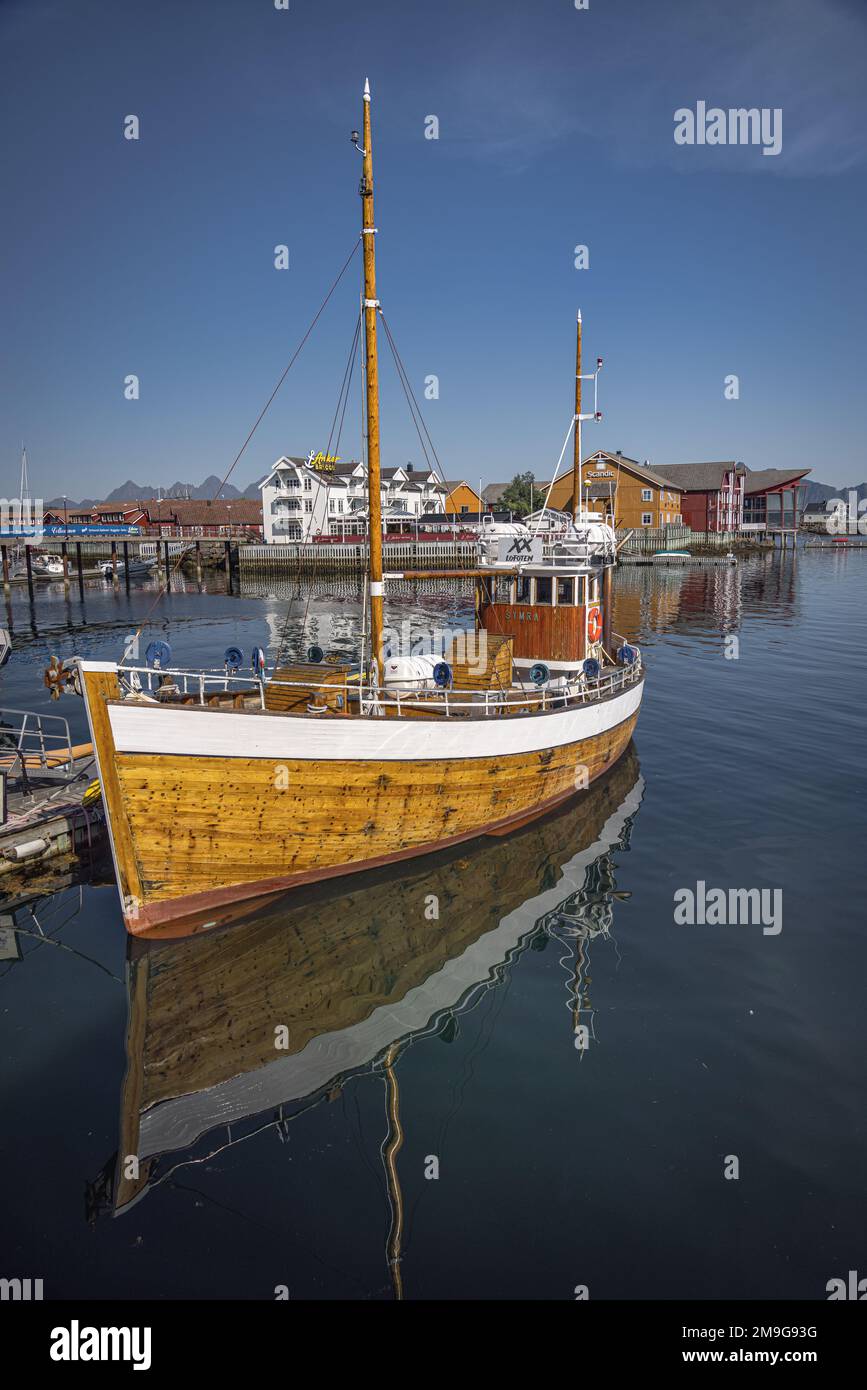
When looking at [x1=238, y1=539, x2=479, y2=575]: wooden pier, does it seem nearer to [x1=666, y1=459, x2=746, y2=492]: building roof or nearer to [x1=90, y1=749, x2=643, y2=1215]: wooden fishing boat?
[x1=666, y1=459, x2=746, y2=492]: building roof

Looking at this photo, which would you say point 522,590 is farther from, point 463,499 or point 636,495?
point 463,499

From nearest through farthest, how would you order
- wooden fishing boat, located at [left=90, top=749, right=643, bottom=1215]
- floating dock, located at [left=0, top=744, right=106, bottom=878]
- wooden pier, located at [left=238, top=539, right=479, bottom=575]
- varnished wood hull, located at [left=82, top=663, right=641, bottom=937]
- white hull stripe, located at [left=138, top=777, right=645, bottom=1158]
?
white hull stripe, located at [left=138, top=777, right=645, bottom=1158] < wooden fishing boat, located at [left=90, top=749, right=643, bottom=1215] < varnished wood hull, located at [left=82, top=663, right=641, bottom=937] < floating dock, located at [left=0, top=744, right=106, bottom=878] < wooden pier, located at [left=238, top=539, right=479, bottom=575]

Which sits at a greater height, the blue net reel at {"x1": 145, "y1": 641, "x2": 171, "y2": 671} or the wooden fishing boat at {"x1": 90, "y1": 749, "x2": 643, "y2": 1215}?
the blue net reel at {"x1": 145, "y1": 641, "x2": 171, "y2": 671}

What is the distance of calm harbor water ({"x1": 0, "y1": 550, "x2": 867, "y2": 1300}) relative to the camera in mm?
6734

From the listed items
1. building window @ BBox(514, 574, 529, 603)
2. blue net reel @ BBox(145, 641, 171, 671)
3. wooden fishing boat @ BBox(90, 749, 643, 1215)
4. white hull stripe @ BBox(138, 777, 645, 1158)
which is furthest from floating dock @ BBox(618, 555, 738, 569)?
white hull stripe @ BBox(138, 777, 645, 1158)

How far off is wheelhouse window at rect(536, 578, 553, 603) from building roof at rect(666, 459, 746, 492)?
90.7 m

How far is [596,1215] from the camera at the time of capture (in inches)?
278

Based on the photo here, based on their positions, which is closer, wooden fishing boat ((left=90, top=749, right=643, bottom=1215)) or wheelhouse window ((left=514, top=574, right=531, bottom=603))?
wooden fishing boat ((left=90, top=749, right=643, bottom=1215))

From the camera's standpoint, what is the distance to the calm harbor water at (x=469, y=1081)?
6.73 meters

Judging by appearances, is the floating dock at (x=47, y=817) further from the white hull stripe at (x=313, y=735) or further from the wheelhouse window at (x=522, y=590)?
the wheelhouse window at (x=522, y=590)

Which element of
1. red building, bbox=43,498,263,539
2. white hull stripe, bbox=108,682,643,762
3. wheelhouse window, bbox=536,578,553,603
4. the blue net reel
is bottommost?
white hull stripe, bbox=108,682,643,762

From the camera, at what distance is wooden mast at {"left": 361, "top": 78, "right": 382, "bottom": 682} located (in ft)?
43.8

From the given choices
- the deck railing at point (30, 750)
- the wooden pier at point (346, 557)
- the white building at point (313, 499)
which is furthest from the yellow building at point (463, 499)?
the deck railing at point (30, 750)

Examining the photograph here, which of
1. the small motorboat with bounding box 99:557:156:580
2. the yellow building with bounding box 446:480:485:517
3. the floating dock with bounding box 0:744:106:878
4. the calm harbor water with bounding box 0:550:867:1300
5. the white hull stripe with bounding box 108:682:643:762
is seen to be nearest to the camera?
the calm harbor water with bounding box 0:550:867:1300
